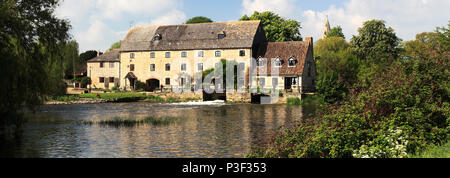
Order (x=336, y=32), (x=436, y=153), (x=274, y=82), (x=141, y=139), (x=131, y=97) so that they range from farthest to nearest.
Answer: (x=336, y=32) → (x=274, y=82) → (x=131, y=97) → (x=141, y=139) → (x=436, y=153)

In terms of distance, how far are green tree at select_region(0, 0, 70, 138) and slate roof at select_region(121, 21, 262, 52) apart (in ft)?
141

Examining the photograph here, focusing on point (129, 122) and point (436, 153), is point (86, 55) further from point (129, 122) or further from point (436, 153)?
point (436, 153)

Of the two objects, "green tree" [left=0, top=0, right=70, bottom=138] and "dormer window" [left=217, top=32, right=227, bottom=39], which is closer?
"green tree" [left=0, top=0, right=70, bottom=138]

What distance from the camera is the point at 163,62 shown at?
6456 cm

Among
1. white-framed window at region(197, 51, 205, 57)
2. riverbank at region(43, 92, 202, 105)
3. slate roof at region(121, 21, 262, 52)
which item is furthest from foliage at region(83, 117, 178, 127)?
white-framed window at region(197, 51, 205, 57)

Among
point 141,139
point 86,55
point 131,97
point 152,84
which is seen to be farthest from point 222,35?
point 86,55

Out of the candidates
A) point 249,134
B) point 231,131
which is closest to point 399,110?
point 249,134

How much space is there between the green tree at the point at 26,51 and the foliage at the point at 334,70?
699 inches

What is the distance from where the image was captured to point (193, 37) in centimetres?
6406

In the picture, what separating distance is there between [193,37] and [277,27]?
16.6 m

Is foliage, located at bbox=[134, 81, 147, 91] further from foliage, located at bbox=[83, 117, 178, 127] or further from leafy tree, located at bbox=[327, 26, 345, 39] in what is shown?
leafy tree, located at bbox=[327, 26, 345, 39]

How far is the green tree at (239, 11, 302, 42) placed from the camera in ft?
235

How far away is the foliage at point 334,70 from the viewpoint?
44047 mm
